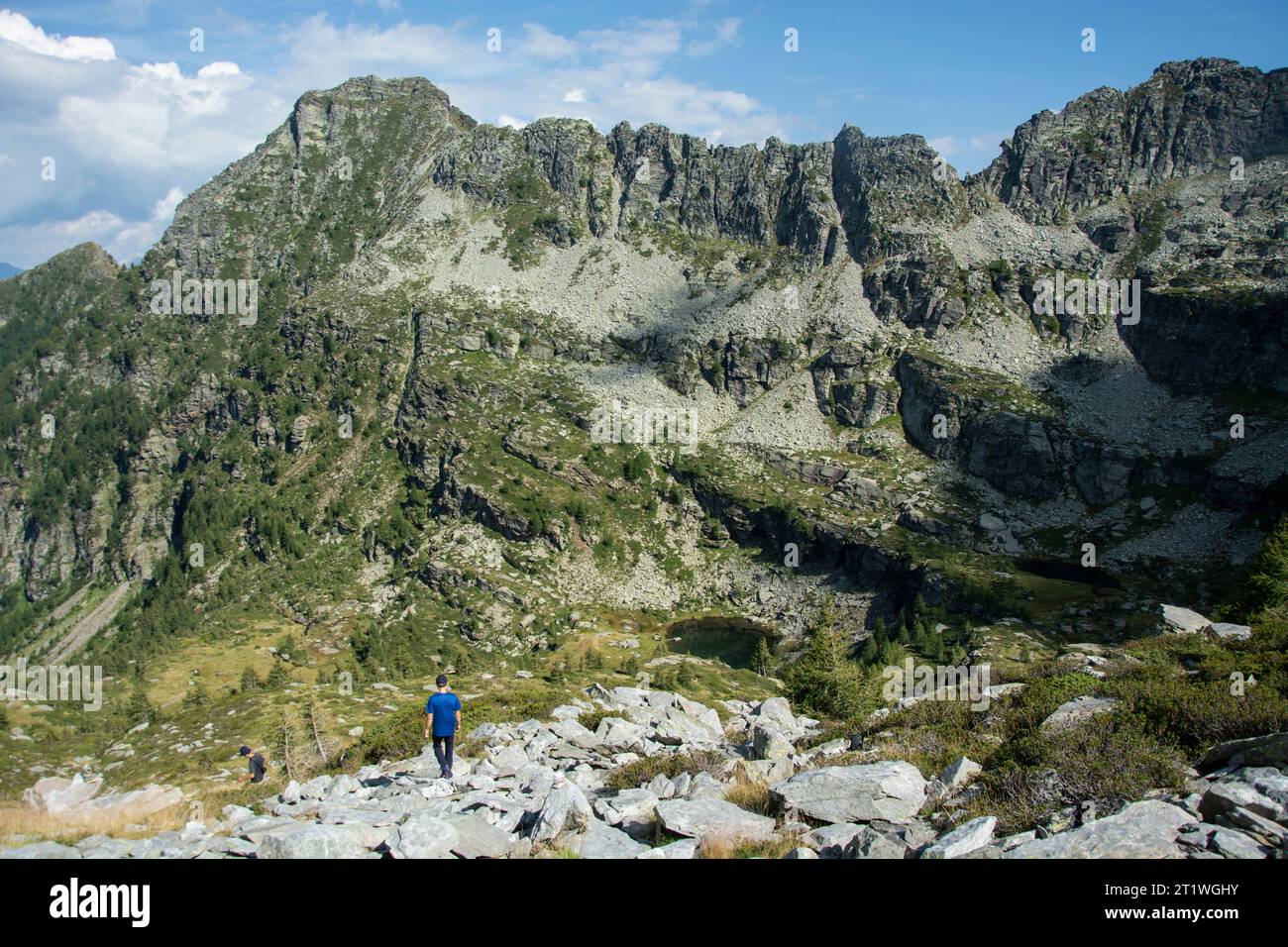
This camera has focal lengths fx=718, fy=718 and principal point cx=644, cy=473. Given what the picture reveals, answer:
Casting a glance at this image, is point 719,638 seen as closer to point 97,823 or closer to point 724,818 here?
point 97,823

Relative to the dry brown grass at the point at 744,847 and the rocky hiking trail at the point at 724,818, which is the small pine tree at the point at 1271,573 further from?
the dry brown grass at the point at 744,847

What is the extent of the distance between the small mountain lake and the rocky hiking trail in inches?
3593

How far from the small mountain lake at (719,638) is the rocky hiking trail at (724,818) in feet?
299

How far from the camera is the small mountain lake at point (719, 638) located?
112188 mm

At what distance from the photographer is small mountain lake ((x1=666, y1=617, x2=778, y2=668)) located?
112188 mm

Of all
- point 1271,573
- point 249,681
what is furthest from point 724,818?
point 249,681

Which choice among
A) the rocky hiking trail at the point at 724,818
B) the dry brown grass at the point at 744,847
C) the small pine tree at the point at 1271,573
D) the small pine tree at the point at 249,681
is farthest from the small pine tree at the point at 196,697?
the small pine tree at the point at 1271,573

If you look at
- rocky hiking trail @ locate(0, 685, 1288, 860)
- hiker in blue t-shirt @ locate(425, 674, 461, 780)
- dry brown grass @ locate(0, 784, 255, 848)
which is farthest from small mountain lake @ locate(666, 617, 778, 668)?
dry brown grass @ locate(0, 784, 255, 848)

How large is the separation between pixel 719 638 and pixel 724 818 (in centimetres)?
10726

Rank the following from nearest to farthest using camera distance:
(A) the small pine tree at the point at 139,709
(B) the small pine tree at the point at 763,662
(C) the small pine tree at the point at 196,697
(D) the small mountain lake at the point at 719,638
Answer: (A) the small pine tree at the point at 139,709, (C) the small pine tree at the point at 196,697, (B) the small pine tree at the point at 763,662, (D) the small mountain lake at the point at 719,638

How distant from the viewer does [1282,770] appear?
12336 mm
